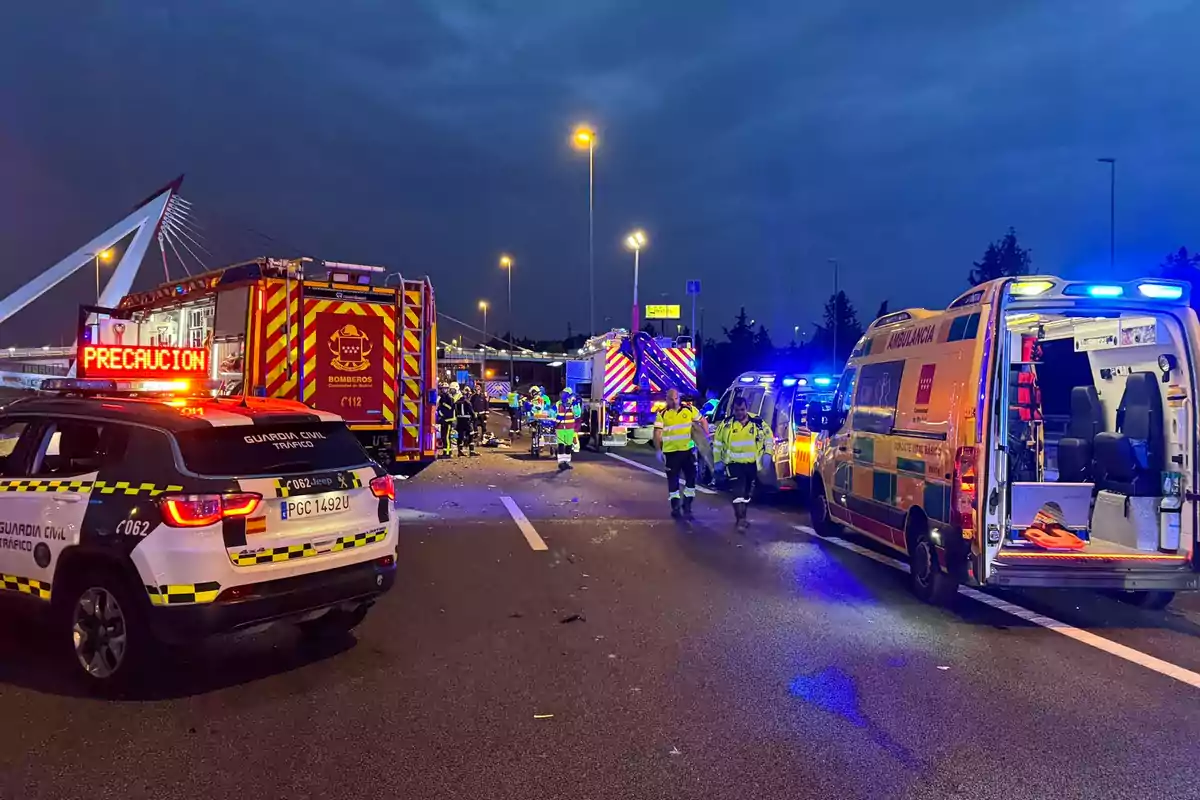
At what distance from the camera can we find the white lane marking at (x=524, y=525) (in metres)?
9.30

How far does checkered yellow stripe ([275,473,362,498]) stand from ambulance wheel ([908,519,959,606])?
4374 mm

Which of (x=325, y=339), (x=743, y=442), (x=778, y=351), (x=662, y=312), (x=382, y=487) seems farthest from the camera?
(x=778, y=351)

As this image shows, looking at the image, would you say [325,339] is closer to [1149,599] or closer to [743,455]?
[743,455]

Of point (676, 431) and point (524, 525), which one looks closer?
point (524, 525)

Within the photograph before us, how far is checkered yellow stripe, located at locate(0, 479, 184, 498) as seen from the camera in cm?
455

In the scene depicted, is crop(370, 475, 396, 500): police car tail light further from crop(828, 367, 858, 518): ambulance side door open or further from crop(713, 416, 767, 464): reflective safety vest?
crop(713, 416, 767, 464): reflective safety vest

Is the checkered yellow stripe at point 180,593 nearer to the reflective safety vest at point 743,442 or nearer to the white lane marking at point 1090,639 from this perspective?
the white lane marking at point 1090,639

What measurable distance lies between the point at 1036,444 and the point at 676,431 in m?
4.36

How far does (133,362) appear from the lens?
6820mm

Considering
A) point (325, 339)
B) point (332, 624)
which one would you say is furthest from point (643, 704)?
point (325, 339)

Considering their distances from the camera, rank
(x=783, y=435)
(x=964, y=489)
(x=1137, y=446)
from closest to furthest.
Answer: (x=964, y=489) → (x=1137, y=446) → (x=783, y=435)

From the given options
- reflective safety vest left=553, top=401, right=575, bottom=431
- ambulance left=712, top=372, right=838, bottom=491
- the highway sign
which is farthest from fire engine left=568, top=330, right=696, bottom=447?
ambulance left=712, top=372, right=838, bottom=491

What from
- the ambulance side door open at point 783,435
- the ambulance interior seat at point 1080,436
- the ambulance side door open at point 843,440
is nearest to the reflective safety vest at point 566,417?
the ambulance side door open at point 783,435

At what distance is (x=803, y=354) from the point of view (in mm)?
58438
